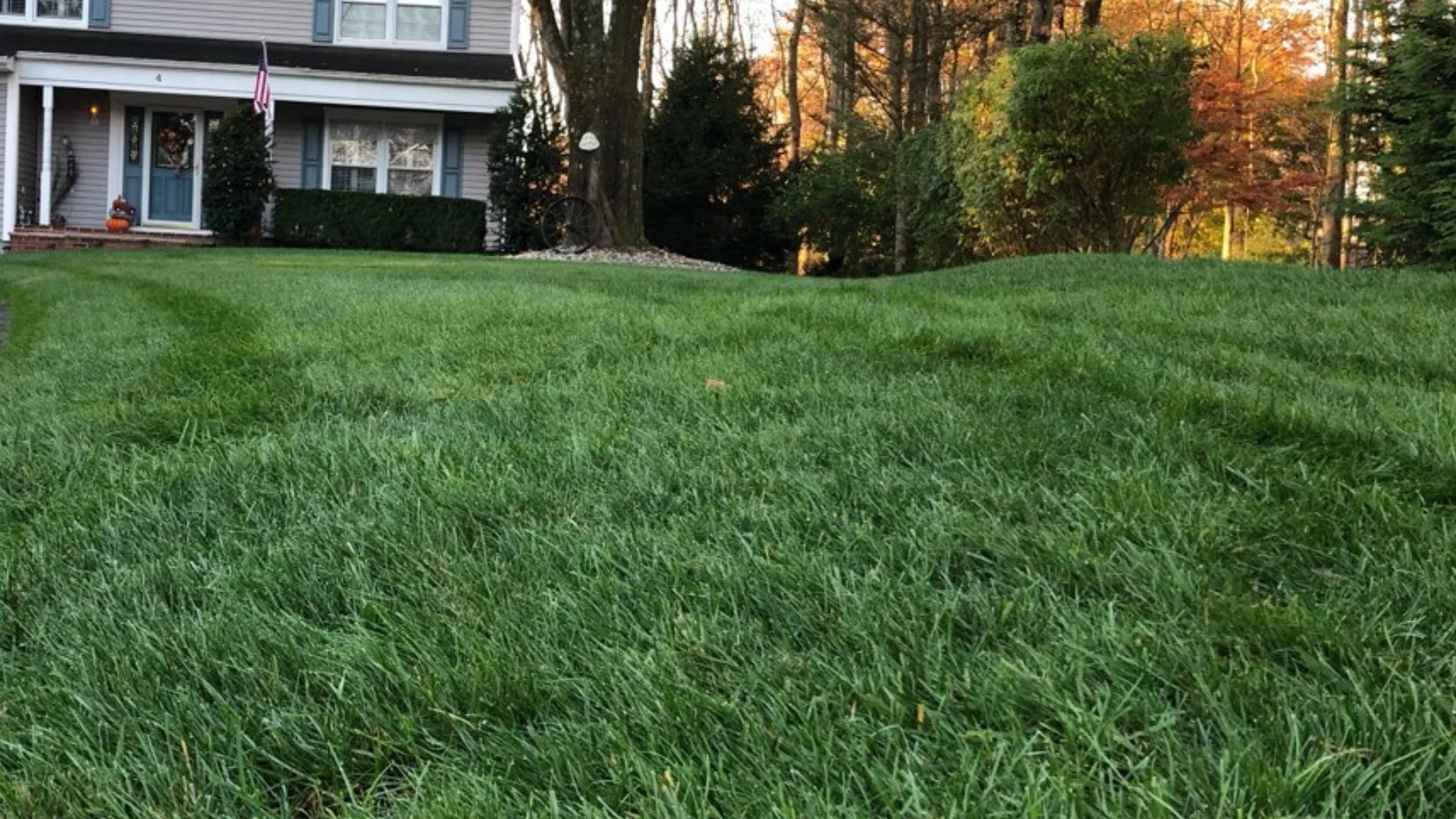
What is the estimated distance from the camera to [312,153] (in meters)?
18.2

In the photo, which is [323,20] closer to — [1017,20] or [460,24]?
[460,24]

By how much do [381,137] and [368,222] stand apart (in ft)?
8.50

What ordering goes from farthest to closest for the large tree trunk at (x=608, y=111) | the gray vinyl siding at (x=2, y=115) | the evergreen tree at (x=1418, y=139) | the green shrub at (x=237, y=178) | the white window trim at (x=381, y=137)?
the white window trim at (x=381, y=137)
the gray vinyl siding at (x=2, y=115)
the green shrub at (x=237, y=178)
the large tree trunk at (x=608, y=111)
the evergreen tree at (x=1418, y=139)

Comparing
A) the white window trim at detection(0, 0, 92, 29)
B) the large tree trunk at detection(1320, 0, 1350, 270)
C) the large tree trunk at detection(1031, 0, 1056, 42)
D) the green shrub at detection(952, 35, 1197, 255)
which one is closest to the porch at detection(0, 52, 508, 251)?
the white window trim at detection(0, 0, 92, 29)

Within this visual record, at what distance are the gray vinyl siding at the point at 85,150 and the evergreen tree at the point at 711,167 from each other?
9382mm

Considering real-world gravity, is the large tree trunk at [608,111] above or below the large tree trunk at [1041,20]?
below

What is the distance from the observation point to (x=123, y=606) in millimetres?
1706

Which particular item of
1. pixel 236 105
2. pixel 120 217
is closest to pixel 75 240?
pixel 120 217

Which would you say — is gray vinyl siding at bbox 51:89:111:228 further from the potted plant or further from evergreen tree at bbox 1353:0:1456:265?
evergreen tree at bbox 1353:0:1456:265

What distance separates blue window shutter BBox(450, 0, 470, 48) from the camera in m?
18.2

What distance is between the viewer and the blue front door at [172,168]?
59.4 ft

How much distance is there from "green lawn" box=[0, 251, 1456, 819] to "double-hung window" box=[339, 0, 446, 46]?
16.5m

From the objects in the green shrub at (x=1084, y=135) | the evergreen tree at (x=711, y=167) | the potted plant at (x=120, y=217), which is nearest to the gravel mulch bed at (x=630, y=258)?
the green shrub at (x=1084, y=135)

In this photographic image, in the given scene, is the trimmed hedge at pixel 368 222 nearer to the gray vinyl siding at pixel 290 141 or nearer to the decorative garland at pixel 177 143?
the gray vinyl siding at pixel 290 141
